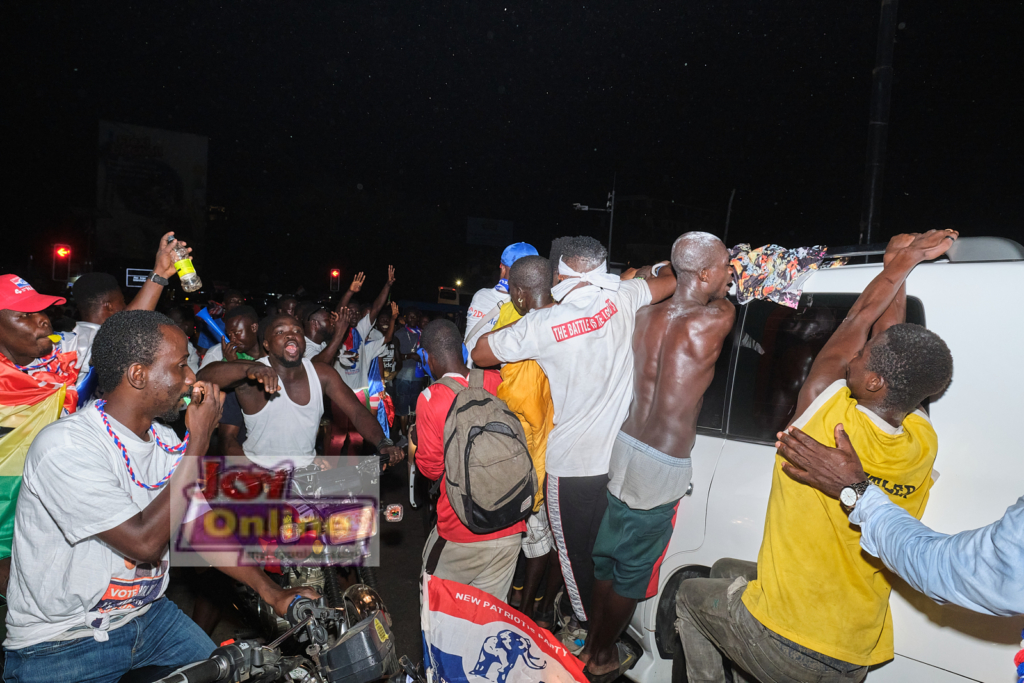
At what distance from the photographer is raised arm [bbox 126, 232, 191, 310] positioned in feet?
11.1

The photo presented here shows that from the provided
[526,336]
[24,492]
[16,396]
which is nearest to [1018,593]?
[526,336]

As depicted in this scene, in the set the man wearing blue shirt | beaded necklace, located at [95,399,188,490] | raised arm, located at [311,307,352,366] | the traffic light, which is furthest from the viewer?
the traffic light

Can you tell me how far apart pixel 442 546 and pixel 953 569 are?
217 cm

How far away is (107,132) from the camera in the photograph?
26.7 m

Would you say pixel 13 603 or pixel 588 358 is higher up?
pixel 588 358

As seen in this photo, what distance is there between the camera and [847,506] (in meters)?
1.98

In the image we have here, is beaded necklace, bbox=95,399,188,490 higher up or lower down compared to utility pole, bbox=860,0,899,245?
lower down

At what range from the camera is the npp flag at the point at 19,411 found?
9.64 ft

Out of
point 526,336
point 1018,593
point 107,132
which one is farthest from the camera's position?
point 107,132

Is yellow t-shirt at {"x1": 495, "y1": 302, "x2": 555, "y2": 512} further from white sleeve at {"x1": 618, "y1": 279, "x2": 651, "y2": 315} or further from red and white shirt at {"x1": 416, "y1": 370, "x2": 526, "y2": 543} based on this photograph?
white sleeve at {"x1": 618, "y1": 279, "x2": 651, "y2": 315}

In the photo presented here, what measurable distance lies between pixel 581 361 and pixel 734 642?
4.72 ft

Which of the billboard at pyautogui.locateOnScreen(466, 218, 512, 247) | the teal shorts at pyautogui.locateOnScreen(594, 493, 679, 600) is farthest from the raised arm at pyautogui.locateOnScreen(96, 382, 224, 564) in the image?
the billboard at pyautogui.locateOnScreen(466, 218, 512, 247)

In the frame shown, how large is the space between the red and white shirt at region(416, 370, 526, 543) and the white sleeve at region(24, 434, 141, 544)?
1.37 meters

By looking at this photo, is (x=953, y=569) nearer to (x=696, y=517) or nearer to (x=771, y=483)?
(x=771, y=483)
